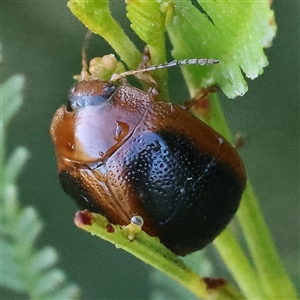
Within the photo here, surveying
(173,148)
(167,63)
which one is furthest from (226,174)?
(167,63)

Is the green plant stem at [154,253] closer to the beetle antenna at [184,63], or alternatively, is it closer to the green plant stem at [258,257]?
the green plant stem at [258,257]

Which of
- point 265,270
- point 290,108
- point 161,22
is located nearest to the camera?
point 161,22

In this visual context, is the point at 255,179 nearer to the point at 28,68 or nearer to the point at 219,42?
the point at 28,68

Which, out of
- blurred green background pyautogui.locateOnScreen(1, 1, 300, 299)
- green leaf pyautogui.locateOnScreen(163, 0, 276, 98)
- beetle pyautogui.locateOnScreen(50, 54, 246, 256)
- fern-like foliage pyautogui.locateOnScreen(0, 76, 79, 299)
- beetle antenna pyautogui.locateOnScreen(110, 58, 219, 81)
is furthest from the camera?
blurred green background pyautogui.locateOnScreen(1, 1, 300, 299)

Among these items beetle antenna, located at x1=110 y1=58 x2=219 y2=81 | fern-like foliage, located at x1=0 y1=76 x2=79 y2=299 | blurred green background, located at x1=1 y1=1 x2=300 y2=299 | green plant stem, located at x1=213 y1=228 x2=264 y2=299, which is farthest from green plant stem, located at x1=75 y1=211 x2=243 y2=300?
blurred green background, located at x1=1 y1=1 x2=300 y2=299

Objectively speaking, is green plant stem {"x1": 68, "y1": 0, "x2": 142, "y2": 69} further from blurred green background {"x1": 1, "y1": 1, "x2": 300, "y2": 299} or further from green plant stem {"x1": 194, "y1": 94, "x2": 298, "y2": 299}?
blurred green background {"x1": 1, "y1": 1, "x2": 300, "y2": 299}

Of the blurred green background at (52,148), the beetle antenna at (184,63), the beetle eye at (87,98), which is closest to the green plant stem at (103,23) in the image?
the beetle antenna at (184,63)
